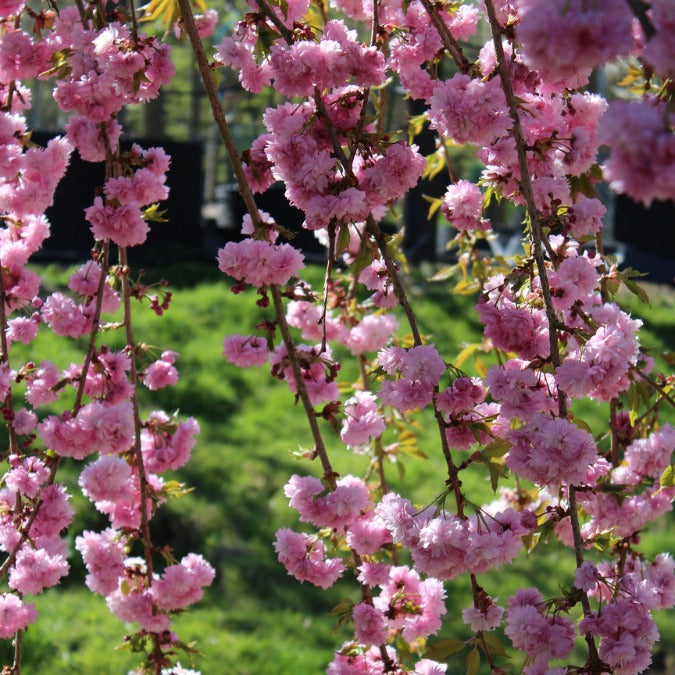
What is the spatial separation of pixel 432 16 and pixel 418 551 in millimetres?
781

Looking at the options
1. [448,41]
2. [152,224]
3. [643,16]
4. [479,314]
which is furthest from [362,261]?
[152,224]

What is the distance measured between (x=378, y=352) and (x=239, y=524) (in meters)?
2.02

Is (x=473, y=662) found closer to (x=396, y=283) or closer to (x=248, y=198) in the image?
(x=396, y=283)

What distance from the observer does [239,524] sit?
3.56 m

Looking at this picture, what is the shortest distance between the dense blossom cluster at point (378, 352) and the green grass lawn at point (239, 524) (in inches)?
17.9

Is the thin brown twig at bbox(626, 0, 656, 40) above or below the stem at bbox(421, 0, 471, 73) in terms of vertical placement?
below

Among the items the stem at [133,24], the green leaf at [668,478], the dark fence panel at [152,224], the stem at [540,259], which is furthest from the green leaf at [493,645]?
the dark fence panel at [152,224]

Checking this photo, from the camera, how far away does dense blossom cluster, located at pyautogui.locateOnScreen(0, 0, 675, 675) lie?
1.32 metres

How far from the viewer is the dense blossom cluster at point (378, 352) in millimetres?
1323

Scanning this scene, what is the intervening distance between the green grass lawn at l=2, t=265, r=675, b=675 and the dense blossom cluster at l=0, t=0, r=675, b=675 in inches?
17.9

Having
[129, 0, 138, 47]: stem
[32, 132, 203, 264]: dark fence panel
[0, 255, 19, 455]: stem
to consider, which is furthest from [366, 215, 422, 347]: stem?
[32, 132, 203, 264]: dark fence panel

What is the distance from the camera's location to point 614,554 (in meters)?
1.73

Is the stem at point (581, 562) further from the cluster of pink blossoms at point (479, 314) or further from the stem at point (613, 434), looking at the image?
the stem at point (613, 434)

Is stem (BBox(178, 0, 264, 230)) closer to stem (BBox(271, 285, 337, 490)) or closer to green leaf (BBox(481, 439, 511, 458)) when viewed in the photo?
stem (BBox(271, 285, 337, 490))
